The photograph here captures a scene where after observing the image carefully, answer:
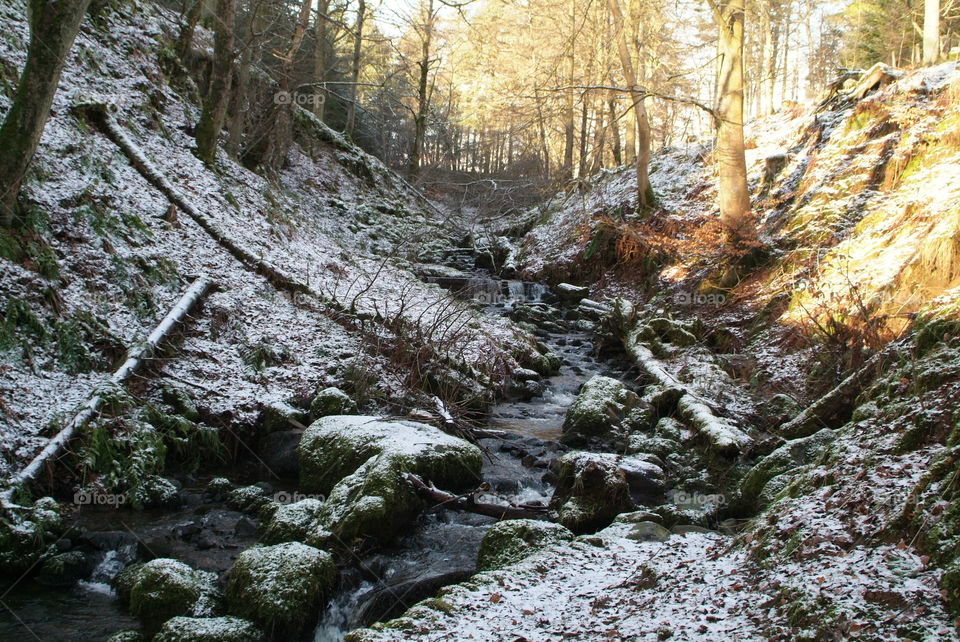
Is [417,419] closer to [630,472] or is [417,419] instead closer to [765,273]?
[630,472]

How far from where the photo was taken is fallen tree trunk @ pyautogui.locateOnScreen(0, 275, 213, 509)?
5117mm

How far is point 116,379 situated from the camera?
6.30 metres

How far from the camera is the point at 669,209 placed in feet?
48.3

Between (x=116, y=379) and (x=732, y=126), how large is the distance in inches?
405

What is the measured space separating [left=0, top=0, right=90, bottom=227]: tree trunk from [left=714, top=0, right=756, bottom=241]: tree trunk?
9.41m

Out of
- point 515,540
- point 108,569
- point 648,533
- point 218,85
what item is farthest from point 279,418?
point 218,85

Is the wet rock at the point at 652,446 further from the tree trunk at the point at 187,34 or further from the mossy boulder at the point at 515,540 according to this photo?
the tree trunk at the point at 187,34

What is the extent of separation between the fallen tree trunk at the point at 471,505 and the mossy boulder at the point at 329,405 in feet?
7.05

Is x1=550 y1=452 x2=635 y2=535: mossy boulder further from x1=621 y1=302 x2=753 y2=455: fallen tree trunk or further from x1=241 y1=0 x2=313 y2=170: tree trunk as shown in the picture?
x1=241 y1=0 x2=313 y2=170: tree trunk

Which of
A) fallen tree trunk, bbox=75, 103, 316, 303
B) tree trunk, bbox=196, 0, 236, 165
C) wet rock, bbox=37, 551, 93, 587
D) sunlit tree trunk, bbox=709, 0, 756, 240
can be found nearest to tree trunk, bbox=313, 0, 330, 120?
tree trunk, bbox=196, 0, 236, 165

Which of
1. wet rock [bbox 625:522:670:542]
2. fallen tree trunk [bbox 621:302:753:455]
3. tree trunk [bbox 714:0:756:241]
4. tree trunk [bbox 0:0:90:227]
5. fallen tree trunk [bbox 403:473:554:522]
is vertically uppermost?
tree trunk [bbox 714:0:756:241]

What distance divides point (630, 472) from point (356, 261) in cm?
922

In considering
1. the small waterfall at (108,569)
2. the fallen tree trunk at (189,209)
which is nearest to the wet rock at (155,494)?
the small waterfall at (108,569)

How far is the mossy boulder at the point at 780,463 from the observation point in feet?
16.8
